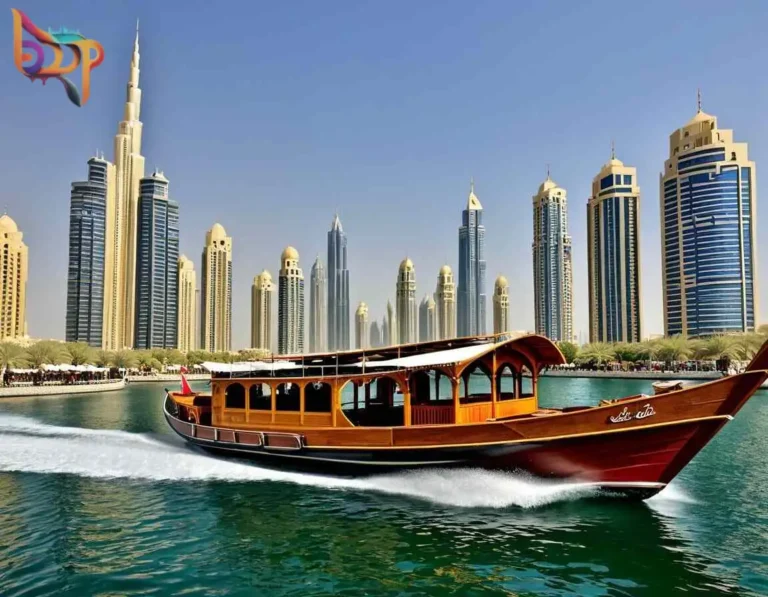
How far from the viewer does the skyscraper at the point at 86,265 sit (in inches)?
4188

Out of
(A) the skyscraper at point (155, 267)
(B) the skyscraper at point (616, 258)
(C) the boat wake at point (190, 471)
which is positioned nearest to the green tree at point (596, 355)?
(B) the skyscraper at point (616, 258)

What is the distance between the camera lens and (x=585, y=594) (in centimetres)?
865

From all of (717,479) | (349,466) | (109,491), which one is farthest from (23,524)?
(717,479)

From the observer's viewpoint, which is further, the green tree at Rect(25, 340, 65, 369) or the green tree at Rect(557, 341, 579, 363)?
the green tree at Rect(557, 341, 579, 363)

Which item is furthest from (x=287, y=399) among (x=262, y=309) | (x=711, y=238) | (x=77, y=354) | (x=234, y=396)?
(x=262, y=309)

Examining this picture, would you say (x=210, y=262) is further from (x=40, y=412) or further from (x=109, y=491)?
(x=109, y=491)

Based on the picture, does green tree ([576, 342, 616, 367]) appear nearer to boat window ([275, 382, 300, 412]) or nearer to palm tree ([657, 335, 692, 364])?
palm tree ([657, 335, 692, 364])

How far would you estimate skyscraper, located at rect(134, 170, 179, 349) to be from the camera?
380ft

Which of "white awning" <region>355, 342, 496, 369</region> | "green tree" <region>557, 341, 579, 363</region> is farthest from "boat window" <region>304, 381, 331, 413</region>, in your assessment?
"green tree" <region>557, 341, 579, 363</region>

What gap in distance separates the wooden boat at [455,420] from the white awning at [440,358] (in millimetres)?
35

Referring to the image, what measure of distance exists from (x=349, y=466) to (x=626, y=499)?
6.94m

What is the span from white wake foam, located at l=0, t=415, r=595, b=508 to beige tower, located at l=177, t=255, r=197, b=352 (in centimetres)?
10217

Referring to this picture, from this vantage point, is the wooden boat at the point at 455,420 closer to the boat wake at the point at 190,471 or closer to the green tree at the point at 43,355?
the boat wake at the point at 190,471

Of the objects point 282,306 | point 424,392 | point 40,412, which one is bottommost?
point 40,412
